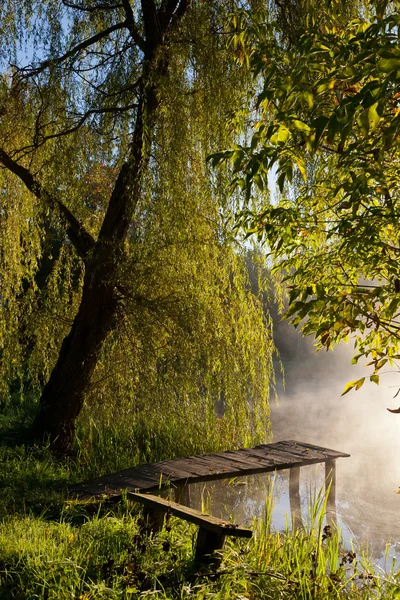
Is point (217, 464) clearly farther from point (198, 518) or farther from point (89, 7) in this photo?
point (89, 7)

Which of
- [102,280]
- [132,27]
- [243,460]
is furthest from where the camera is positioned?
[132,27]

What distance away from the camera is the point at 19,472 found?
549 cm

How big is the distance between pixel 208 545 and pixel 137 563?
0.34 meters

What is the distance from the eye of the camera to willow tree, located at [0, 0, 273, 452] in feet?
18.8

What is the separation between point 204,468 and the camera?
5.25m

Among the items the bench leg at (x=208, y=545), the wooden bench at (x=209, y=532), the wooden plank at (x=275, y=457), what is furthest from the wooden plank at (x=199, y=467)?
the bench leg at (x=208, y=545)

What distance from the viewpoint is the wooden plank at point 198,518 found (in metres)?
3.09

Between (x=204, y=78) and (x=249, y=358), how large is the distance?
2.52 m

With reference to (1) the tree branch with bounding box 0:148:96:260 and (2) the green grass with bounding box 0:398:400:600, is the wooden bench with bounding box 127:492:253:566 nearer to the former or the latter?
(2) the green grass with bounding box 0:398:400:600

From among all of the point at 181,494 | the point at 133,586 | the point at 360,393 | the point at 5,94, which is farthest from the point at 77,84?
the point at 360,393

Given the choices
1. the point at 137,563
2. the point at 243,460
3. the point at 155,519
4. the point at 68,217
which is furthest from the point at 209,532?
the point at 68,217

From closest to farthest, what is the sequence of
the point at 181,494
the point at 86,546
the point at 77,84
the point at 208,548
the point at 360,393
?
the point at 208,548 < the point at 86,546 < the point at 181,494 < the point at 77,84 < the point at 360,393

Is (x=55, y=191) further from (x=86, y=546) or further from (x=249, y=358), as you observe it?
(x=86, y=546)

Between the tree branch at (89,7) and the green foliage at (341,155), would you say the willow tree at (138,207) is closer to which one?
the tree branch at (89,7)
